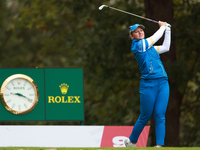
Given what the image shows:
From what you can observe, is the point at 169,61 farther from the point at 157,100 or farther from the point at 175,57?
the point at 157,100

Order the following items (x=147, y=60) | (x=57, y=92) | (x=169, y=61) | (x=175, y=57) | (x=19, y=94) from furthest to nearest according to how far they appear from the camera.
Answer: (x=175, y=57) → (x=169, y=61) → (x=57, y=92) → (x=19, y=94) → (x=147, y=60)

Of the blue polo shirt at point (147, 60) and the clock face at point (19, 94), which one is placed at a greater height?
the blue polo shirt at point (147, 60)

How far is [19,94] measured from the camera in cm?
877

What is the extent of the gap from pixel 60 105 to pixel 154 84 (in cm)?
272

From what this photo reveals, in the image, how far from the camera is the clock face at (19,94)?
870cm

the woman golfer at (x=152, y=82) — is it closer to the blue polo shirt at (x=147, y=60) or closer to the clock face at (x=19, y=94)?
the blue polo shirt at (x=147, y=60)

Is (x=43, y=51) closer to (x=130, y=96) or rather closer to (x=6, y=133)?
(x=130, y=96)

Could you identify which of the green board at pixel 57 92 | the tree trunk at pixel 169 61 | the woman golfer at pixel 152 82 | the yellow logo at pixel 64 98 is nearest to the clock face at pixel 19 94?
the green board at pixel 57 92

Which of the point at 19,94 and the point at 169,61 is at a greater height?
the point at 169,61

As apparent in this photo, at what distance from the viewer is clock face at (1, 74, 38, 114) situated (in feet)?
28.6

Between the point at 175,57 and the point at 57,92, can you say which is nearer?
the point at 57,92

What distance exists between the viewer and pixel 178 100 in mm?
12148

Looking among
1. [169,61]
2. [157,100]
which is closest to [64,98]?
[157,100]

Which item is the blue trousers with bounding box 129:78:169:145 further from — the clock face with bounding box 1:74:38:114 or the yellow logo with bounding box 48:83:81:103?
the clock face with bounding box 1:74:38:114
